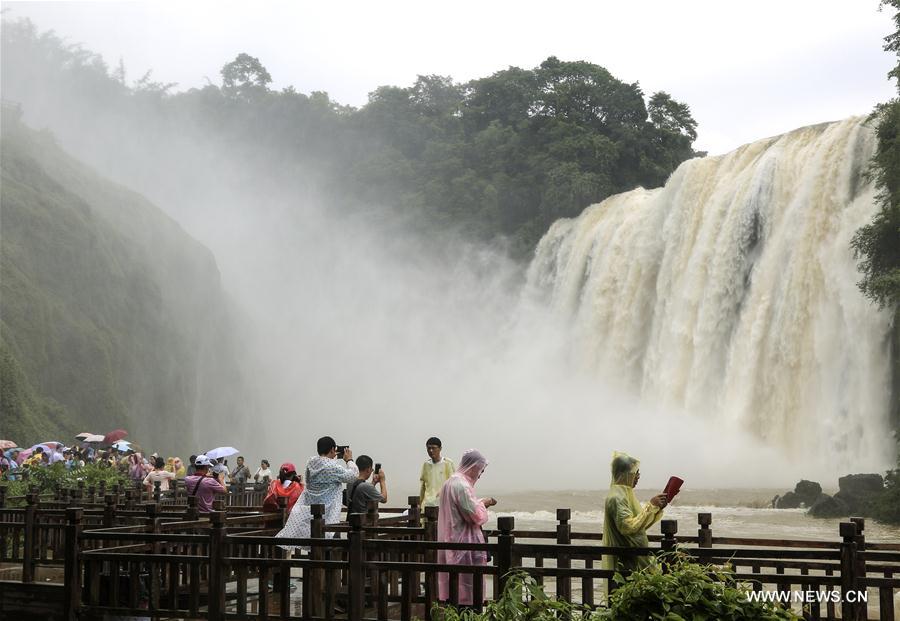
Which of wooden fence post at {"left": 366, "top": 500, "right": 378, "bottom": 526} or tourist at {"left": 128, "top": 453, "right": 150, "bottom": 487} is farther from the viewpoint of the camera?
tourist at {"left": 128, "top": 453, "right": 150, "bottom": 487}

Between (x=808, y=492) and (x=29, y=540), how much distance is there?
16.9 metres

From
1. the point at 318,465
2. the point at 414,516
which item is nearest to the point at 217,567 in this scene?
the point at 318,465

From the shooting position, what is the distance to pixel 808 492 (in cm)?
2161

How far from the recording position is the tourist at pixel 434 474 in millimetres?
10203

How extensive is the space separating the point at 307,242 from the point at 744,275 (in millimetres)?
36504

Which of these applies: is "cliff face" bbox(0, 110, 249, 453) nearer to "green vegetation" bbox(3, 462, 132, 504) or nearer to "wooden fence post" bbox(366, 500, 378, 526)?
"green vegetation" bbox(3, 462, 132, 504)

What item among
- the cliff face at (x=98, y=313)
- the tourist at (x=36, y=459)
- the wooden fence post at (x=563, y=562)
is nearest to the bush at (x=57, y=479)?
the tourist at (x=36, y=459)

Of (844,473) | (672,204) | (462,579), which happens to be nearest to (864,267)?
(844,473)

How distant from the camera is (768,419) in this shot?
28984 millimetres

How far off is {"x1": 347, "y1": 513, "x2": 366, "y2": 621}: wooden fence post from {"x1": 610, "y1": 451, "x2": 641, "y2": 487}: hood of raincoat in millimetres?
1735

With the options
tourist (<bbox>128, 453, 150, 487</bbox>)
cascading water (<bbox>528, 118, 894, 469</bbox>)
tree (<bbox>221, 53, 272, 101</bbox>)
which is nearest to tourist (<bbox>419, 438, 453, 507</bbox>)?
tourist (<bbox>128, 453, 150, 487</bbox>)

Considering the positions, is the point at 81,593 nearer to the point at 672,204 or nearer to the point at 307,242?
the point at 672,204

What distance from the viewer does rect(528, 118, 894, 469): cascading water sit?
2656cm

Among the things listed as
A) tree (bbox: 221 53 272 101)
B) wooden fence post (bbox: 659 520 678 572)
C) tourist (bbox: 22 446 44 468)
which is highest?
tree (bbox: 221 53 272 101)
